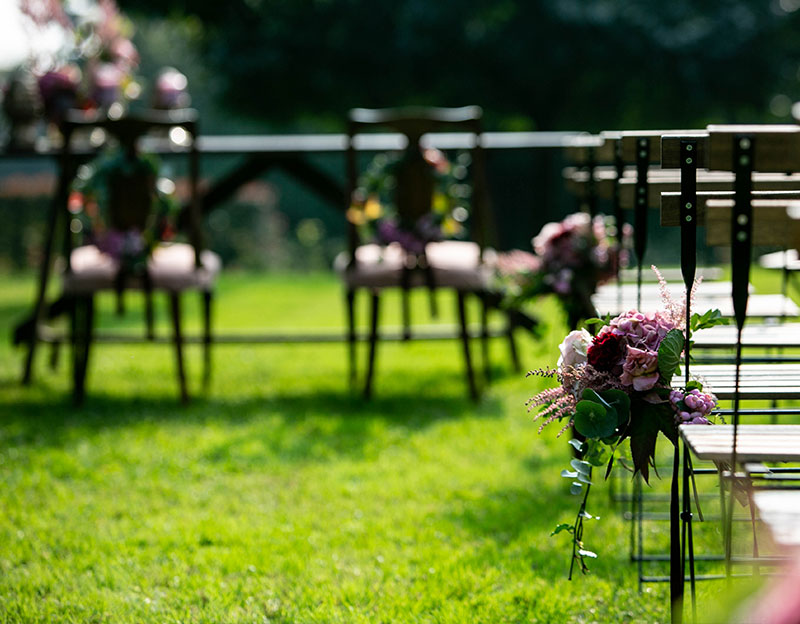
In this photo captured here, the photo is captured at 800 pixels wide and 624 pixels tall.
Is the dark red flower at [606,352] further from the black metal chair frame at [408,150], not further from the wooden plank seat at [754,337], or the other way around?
the black metal chair frame at [408,150]

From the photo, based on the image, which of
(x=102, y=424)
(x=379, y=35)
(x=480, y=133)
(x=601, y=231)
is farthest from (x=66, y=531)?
(x=379, y=35)

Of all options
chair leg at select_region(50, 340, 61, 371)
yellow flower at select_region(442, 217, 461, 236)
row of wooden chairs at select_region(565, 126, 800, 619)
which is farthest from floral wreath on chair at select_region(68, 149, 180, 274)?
row of wooden chairs at select_region(565, 126, 800, 619)

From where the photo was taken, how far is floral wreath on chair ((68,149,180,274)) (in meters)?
4.47

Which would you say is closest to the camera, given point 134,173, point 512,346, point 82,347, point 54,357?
point 134,173

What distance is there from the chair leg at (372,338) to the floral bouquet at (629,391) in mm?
2581

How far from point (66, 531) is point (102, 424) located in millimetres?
1404

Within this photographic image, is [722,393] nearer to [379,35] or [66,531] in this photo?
[66,531]

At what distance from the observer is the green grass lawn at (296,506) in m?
2.53

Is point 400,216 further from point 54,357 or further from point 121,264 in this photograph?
point 54,357

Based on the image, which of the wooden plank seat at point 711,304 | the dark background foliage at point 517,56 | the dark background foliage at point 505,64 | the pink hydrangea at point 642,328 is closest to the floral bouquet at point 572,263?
the wooden plank seat at point 711,304

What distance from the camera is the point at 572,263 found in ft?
11.4

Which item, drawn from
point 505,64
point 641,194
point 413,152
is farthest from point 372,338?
point 505,64

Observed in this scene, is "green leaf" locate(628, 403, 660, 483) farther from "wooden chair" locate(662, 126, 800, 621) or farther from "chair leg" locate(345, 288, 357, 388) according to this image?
"chair leg" locate(345, 288, 357, 388)

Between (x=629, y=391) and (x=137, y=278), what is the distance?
3.05 meters
